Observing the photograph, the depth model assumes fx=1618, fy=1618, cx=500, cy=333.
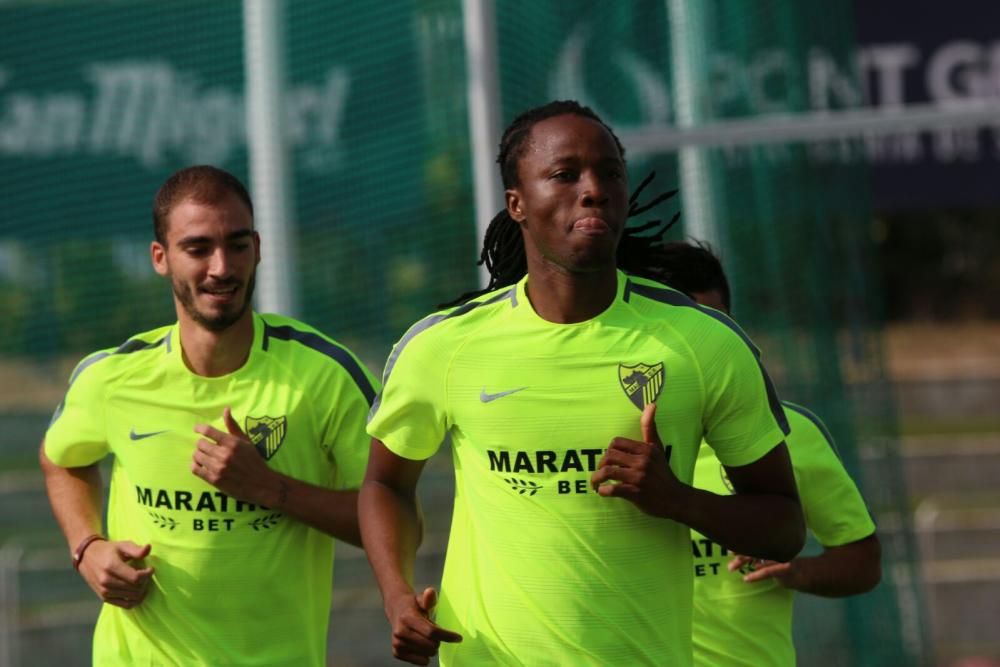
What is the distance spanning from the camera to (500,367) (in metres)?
3.10

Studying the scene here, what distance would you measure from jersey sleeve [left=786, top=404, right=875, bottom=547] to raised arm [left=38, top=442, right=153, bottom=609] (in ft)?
5.10

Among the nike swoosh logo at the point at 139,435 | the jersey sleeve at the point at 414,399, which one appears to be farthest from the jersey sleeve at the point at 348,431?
the jersey sleeve at the point at 414,399

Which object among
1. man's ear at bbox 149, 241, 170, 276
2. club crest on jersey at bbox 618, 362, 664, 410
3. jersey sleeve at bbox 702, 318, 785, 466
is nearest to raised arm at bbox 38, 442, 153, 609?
man's ear at bbox 149, 241, 170, 276

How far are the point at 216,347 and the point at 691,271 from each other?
3.75ft

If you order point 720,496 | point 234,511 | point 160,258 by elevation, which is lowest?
point 234,511

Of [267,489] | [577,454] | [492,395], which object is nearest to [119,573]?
[267,489]

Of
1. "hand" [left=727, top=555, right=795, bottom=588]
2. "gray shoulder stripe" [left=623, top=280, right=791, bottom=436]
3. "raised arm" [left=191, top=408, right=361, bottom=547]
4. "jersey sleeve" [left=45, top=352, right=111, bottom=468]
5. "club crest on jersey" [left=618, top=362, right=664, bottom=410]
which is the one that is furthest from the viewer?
"jersey sleeve" [left=45, top=352, right=111, bottom=468]

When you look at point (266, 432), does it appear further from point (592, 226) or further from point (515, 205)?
point (592, 226)

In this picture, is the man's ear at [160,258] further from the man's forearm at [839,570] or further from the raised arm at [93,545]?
the man's forearm at [839,570]

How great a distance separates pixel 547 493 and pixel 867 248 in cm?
421

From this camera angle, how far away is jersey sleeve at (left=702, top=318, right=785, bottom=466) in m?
3.04

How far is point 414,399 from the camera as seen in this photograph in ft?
10.3

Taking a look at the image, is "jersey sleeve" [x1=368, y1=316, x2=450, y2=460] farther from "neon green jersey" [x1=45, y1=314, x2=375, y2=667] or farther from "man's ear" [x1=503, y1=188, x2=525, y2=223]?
"neon green jersey" [x1=45, y1=314, x2=375, y2=667]

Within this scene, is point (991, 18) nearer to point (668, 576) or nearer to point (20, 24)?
point (20, 24)
